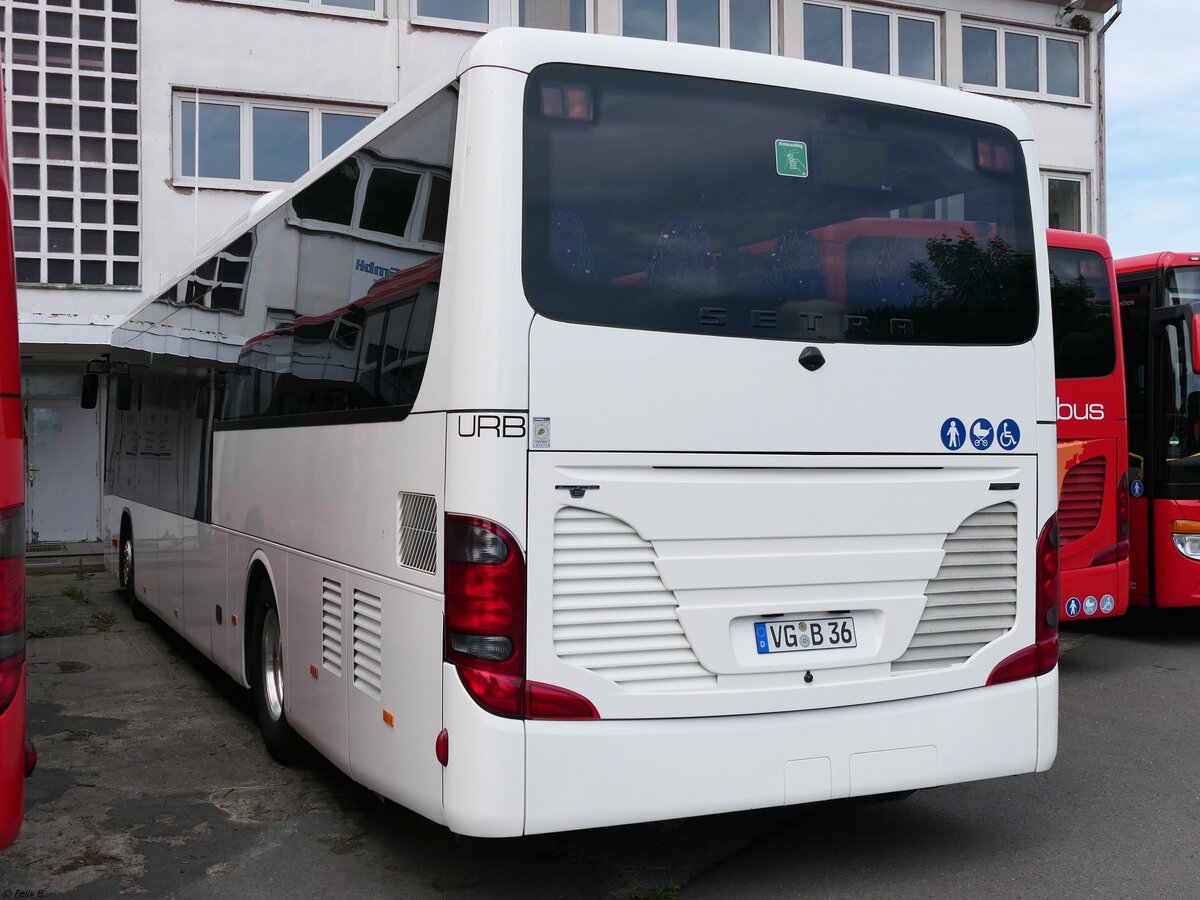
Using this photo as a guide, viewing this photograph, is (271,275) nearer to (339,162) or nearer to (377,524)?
(339,162)

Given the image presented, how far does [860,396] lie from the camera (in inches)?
186

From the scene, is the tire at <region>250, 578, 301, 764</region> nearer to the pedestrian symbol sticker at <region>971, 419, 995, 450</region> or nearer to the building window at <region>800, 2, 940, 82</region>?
the pedestrian symbol sticker at <region>971, 419, 995, 450</region>

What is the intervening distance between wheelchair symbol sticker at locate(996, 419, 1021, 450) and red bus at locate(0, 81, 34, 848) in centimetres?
350

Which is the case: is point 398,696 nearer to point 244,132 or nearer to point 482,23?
point 244,132

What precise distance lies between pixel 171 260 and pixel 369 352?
14.5 metres

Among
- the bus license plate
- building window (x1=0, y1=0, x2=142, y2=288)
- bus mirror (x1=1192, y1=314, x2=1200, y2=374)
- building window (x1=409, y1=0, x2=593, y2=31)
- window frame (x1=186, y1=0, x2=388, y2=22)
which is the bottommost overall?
the bus license plate

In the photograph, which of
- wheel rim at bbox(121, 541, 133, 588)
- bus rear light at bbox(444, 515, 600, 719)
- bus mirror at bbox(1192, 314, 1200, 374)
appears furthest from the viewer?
wheel rim at bbox(121, 541, 133, 588)

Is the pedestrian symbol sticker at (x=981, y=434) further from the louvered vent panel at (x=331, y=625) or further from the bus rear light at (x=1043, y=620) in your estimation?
the louvered vent panel at (x=331, y=625)

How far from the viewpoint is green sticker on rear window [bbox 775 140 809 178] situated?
4.70m

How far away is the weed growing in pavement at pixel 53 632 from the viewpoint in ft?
38.2

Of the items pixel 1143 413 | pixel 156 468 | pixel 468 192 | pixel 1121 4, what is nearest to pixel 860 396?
pixel 468 192

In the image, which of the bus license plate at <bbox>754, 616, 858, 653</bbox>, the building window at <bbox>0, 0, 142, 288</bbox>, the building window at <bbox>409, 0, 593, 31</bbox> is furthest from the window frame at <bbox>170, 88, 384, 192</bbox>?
the bus license plate at <bbox>754, 616, 858, 653</bbox>

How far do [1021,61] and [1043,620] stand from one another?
72.1ft

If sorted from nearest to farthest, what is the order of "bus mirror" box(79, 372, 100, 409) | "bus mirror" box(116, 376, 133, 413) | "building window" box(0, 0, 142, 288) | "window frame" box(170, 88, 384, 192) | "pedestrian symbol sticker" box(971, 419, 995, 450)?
"pedestrian symbol sticker" box(971, 419, 995, 450), "bus mirror" box(116, 376, 133, 413), "bus mirror" box(79, 372, 100, 409), "building window" box(0, 0, 142, 288), "window frame" box(170, 88, 384, 192)
